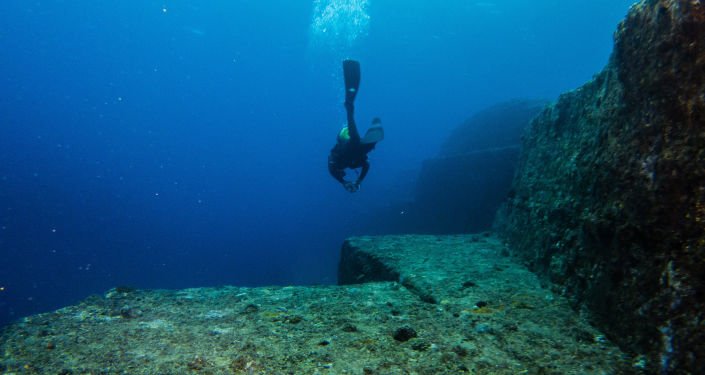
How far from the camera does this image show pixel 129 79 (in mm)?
93938

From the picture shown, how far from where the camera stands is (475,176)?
1327cm

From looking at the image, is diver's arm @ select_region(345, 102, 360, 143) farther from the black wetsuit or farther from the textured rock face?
the textured rock face

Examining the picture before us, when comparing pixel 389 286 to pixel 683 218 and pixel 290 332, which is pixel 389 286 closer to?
pixel 290 332

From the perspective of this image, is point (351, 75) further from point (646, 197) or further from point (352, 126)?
point (646, 197)

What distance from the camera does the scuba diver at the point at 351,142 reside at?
7469 mm

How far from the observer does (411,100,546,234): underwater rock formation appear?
11875mm

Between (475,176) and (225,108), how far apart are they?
120535 millimetres

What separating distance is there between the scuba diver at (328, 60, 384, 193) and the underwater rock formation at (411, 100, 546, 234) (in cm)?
465

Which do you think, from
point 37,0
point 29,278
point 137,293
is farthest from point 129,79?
point 137,293

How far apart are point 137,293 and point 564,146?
512cm

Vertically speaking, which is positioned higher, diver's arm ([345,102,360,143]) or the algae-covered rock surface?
diver's arm ([345,102,360,143])

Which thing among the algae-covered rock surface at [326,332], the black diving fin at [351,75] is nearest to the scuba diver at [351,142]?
the black diving fin at [351,75]

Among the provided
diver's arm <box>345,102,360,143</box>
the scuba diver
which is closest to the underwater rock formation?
the scuba diver

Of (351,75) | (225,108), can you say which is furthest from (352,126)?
(225,108)
